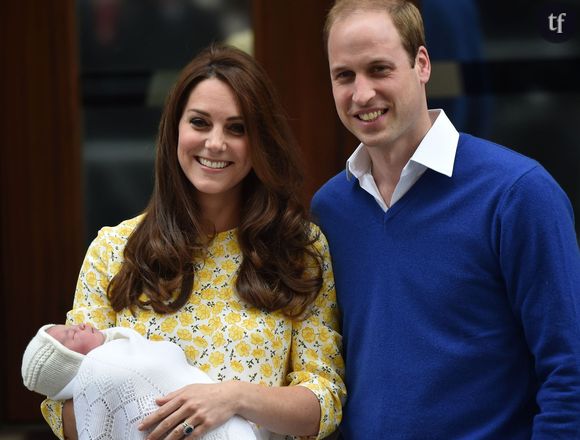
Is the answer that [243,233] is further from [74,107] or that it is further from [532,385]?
[74,107]

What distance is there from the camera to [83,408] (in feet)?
8.84

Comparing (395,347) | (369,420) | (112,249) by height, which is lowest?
(369,420)

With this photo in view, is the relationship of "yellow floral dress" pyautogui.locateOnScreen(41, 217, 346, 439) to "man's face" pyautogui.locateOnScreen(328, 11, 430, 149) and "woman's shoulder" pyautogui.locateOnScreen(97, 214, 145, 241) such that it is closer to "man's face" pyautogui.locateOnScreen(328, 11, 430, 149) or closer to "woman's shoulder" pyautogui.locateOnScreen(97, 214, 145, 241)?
"woman's shoulder" pyautogui.locateOnScreen(97, 214, 145, 241)

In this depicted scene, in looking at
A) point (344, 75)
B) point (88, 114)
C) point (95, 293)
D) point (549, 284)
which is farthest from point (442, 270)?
point (88, 114)

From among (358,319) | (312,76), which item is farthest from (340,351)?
(312,76)

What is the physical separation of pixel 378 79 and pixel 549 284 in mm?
648

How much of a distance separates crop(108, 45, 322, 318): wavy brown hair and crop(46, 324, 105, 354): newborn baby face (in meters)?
0.12

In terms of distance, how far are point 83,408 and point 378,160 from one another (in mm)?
950

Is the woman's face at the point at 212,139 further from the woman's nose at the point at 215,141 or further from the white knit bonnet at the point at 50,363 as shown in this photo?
the white knit bonnet at the point at 50,363

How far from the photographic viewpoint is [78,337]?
9.13 feet

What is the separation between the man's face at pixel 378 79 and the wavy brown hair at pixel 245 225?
286mm

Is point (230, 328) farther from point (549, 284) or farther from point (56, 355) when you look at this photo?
point (549, 284)

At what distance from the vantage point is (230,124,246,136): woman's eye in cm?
292

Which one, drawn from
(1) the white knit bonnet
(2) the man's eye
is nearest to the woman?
(1) the white knit bonnet
